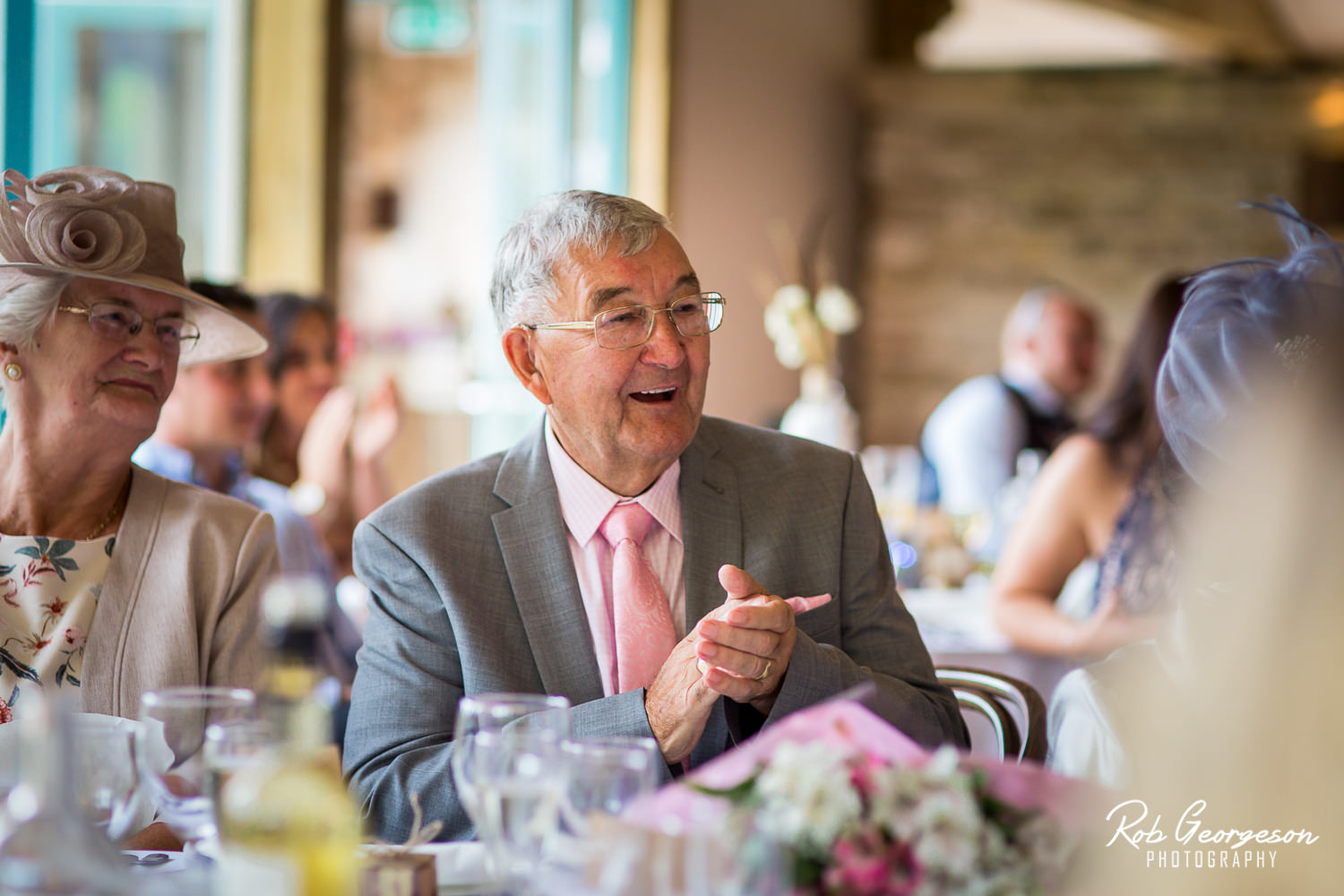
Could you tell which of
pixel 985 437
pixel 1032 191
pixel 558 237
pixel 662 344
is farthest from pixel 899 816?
pixel 1032 191

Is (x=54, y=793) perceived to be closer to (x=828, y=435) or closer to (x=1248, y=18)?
(x=828, y=435)

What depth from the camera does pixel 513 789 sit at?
110 cm

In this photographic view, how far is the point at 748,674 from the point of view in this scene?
1.61m

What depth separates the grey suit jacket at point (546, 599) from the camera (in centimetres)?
172

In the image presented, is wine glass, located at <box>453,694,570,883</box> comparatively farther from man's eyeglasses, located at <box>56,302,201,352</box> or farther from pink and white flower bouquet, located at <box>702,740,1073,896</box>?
man's eyeglasses, located at <box>56,302,201,352</box>

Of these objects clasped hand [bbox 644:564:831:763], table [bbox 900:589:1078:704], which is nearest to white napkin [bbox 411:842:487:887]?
clasped hand [bbox 644:564:831:763]

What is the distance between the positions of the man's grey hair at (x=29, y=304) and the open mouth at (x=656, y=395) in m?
0.87

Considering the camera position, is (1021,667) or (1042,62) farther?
(1042,62)

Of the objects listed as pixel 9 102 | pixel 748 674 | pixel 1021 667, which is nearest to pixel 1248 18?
pixel 1021 667

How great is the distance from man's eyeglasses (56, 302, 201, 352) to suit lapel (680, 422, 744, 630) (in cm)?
84

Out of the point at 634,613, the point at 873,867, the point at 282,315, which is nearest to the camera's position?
the point at 873,867

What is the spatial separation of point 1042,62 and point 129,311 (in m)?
8.16

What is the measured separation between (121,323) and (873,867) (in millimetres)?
1501

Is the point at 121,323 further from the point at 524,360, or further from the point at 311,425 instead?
the point at 311,425
